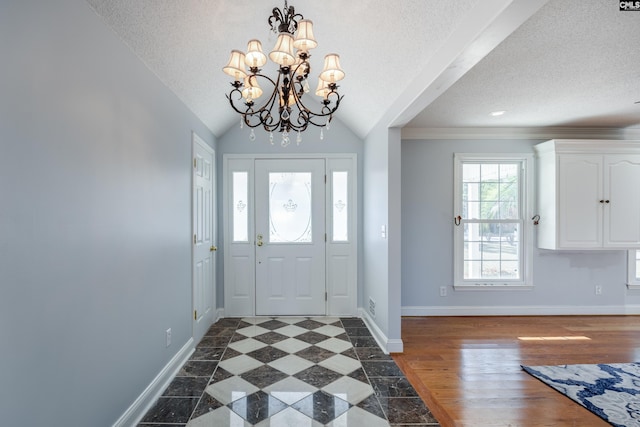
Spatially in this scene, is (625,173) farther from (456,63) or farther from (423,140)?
(456,63)

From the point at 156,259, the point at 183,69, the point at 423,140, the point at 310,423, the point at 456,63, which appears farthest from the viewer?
the point at 423,140

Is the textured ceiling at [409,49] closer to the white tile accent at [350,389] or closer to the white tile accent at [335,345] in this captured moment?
the white tile accent at [350,389]

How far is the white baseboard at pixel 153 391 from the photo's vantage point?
184cm

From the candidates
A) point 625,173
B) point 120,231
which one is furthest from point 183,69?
point 625,173

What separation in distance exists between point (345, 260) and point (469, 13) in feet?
9.89

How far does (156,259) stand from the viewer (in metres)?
2.25

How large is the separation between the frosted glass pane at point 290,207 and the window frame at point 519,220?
6.33 feet

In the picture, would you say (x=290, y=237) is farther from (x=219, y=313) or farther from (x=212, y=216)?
(x=219, y=313)

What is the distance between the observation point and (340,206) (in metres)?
4.09

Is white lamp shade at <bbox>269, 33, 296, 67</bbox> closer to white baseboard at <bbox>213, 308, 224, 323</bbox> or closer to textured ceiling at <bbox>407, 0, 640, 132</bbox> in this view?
textured ceiling at <bbox>407, 0, 640, 132</bbox>

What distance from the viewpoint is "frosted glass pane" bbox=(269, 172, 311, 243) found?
4.05 meters

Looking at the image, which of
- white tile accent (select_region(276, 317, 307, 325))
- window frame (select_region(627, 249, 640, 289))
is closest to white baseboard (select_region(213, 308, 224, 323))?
white tile accent (select_region(276, 317, 307, 325))

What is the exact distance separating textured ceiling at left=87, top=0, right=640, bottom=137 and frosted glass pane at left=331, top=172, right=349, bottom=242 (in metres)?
0.92

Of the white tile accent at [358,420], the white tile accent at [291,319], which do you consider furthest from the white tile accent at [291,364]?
the white tile accent at [291,319]
